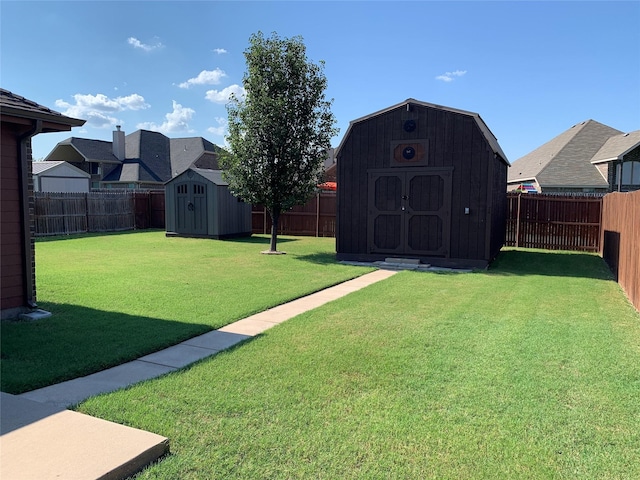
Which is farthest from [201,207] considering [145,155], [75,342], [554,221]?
[145,155]

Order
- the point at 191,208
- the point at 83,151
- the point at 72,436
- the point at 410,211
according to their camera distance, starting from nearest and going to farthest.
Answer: the point at 72,436 < the point at 410,211 < the point at 191,208 < the point at 83,151

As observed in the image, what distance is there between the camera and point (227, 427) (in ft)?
10.5

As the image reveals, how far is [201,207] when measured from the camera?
18.3 metres

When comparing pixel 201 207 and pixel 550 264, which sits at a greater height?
pixel 201 207

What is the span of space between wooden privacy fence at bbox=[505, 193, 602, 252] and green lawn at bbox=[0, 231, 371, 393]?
22.0ft

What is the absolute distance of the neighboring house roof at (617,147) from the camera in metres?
21.9

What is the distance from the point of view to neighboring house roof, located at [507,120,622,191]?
78.2 ft

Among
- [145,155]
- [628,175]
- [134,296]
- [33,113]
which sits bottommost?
[134,296]

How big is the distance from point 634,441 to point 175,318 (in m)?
5.02

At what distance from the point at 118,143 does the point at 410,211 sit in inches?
1232

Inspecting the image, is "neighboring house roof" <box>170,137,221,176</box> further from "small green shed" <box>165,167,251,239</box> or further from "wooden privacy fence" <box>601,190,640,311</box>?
"wooden privacy fence" <box>601,190,640,311</box>

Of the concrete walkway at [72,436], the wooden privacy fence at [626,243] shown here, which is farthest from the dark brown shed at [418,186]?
the concrete walkway at [72,436]

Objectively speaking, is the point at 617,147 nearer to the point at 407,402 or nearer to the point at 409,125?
the point at 409,125

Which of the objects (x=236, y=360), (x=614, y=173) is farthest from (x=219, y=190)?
(x=614, y=173)
